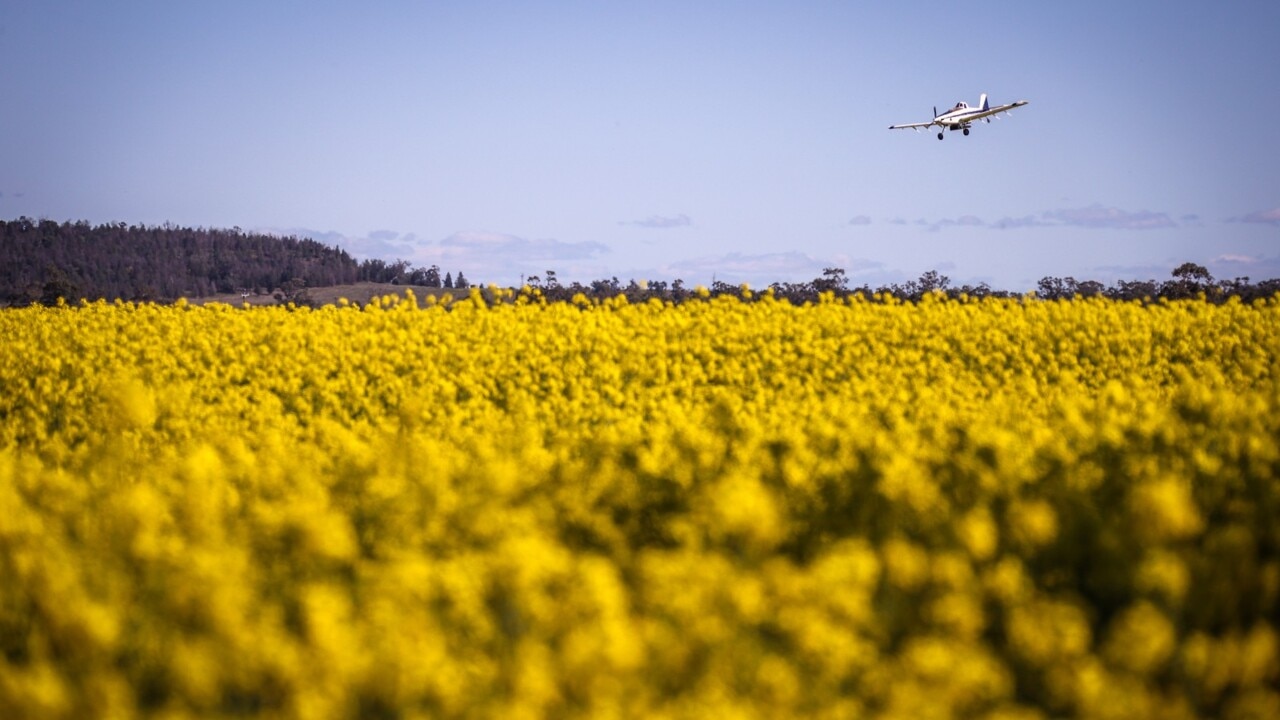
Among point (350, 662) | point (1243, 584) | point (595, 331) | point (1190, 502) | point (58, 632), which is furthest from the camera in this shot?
point (595, 331)

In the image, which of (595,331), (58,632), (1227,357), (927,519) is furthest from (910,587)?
(1227,357)

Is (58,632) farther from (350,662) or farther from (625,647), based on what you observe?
(625,647)

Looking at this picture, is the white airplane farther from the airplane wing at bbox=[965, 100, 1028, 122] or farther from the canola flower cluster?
the canola flower cluster

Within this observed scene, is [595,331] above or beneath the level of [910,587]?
above

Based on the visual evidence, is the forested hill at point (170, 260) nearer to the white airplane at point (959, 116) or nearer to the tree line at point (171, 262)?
the tree line at point (171, 262)

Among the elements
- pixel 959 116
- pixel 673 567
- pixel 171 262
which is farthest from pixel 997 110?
pixel 171 262

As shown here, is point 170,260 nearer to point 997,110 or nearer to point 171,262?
point 171,262
